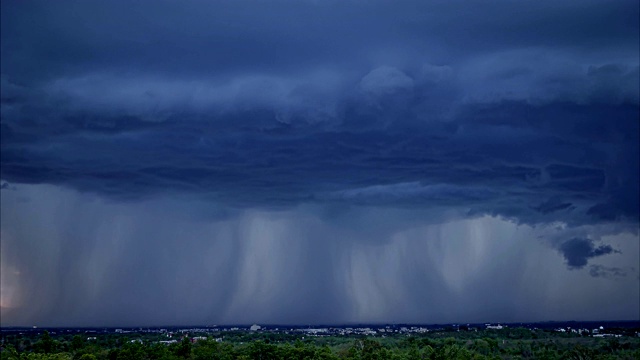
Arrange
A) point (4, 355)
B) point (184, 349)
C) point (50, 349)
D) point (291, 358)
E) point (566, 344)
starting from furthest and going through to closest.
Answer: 1. point (566, 344)
2. point (50, 349)
3. point (184, 349)
4. point (4, 355)
5. point (291, 358)

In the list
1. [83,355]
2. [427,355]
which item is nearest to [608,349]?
[427,355]

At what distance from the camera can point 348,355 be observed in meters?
143

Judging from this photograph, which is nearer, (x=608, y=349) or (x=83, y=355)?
(x=83, y=355)

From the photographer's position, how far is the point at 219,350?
152 m

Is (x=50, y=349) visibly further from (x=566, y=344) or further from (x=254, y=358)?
(x=566, y=344)

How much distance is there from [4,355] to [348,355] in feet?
198

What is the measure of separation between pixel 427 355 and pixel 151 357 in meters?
50.1

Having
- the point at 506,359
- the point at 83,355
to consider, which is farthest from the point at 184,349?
the point at 506,359

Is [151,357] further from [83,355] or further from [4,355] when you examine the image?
[4,355]

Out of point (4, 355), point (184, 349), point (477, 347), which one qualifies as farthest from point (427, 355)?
point (4, 355)

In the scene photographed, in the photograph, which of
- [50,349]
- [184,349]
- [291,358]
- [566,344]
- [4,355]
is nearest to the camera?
[291,358]

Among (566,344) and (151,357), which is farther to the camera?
(566,344)

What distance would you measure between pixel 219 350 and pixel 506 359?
54.8 metres

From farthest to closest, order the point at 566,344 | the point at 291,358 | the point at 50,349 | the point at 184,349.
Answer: the point at 566,344 → the point at 50,349 → the point at 184,349 → the point at 291,358
